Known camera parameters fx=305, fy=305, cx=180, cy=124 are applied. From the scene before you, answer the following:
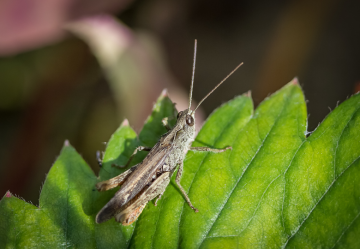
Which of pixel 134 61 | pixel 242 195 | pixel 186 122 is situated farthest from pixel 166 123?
pixel 134 61

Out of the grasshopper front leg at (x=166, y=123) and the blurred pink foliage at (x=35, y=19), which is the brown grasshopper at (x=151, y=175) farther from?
the blurred pink foliage at (x=35, y=19)

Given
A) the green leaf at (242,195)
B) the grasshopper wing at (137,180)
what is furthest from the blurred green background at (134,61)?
the green leaf at (242,195)

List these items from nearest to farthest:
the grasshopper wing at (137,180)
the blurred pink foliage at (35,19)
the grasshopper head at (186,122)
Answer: the grasshopper wing at (137,180) → the grasshopper head at (186,122) → the blurred pink foliage at (35,19)

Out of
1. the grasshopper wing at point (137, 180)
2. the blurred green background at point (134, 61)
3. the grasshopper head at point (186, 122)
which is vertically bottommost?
the grasshopper wing at point (137, 180)

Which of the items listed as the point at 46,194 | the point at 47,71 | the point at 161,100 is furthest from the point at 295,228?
the point at 47,71

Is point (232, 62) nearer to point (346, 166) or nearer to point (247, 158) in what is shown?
point (247, 158)

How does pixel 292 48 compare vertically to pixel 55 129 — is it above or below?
above

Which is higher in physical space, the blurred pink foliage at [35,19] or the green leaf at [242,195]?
the blurred pink foliage at [35,19]
